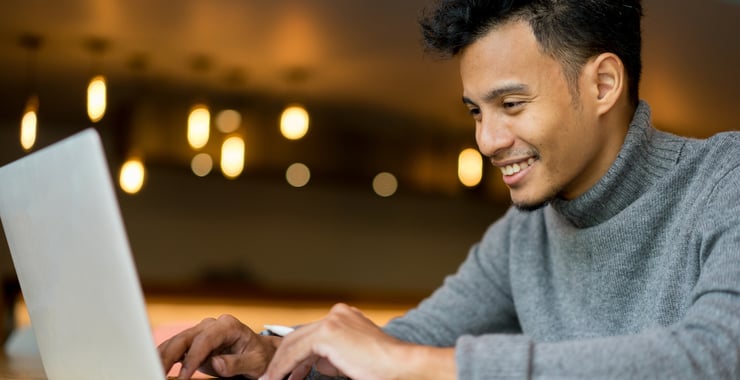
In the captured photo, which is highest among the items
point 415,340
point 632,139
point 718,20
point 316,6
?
point 316,6

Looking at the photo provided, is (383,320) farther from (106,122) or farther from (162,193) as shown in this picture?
(106,122)

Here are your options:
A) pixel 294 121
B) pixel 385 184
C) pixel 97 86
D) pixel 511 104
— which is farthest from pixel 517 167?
pixel 385 184

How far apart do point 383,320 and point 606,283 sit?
4.79m

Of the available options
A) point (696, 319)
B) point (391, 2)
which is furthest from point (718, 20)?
point (696, 319)

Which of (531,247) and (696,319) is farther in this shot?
(531,247)

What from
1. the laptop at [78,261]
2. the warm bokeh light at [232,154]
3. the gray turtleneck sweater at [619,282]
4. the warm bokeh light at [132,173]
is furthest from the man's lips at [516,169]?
the warm bokeh light at [132,173]

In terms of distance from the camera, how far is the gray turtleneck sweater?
86 centimetres

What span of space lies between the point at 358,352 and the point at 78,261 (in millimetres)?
300

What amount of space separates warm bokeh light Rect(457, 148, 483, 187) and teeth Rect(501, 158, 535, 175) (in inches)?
179

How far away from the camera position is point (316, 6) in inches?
167

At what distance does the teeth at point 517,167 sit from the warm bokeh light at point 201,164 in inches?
170

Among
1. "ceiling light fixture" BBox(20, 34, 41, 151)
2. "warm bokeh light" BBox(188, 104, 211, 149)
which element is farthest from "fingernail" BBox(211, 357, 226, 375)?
"ceiling light fixture" BBox(20, 34, 41, 151)

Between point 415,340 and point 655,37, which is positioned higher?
point 655,37

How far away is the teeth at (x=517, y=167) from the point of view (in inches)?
52.0
